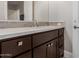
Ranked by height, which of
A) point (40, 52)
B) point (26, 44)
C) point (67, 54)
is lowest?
point (67, 54)

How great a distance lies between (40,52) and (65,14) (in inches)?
66.8

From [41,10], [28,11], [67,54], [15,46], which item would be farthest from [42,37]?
[67,54]

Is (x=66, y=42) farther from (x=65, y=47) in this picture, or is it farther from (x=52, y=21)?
(x=52, y=21)

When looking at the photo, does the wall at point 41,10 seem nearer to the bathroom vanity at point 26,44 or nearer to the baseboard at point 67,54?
the bathroom vanity at point 26,44

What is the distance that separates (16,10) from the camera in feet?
7.13

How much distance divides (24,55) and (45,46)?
24.3 inches

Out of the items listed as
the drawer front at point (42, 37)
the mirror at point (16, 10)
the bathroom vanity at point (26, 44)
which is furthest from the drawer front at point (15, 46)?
the mirror at point (16, 10)

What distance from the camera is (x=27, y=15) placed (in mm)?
2494

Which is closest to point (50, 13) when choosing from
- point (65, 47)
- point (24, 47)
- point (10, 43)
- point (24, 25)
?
point (65, 47)

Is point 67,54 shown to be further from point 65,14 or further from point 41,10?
point 41,10

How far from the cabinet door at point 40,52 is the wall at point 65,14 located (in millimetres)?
1376

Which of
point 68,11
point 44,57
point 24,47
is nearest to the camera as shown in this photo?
point 24,47

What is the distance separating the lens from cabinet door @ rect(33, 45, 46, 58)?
63.6 inches

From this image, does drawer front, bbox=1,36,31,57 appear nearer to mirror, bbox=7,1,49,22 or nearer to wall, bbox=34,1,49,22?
mirror, bbox=7,1,49,22
